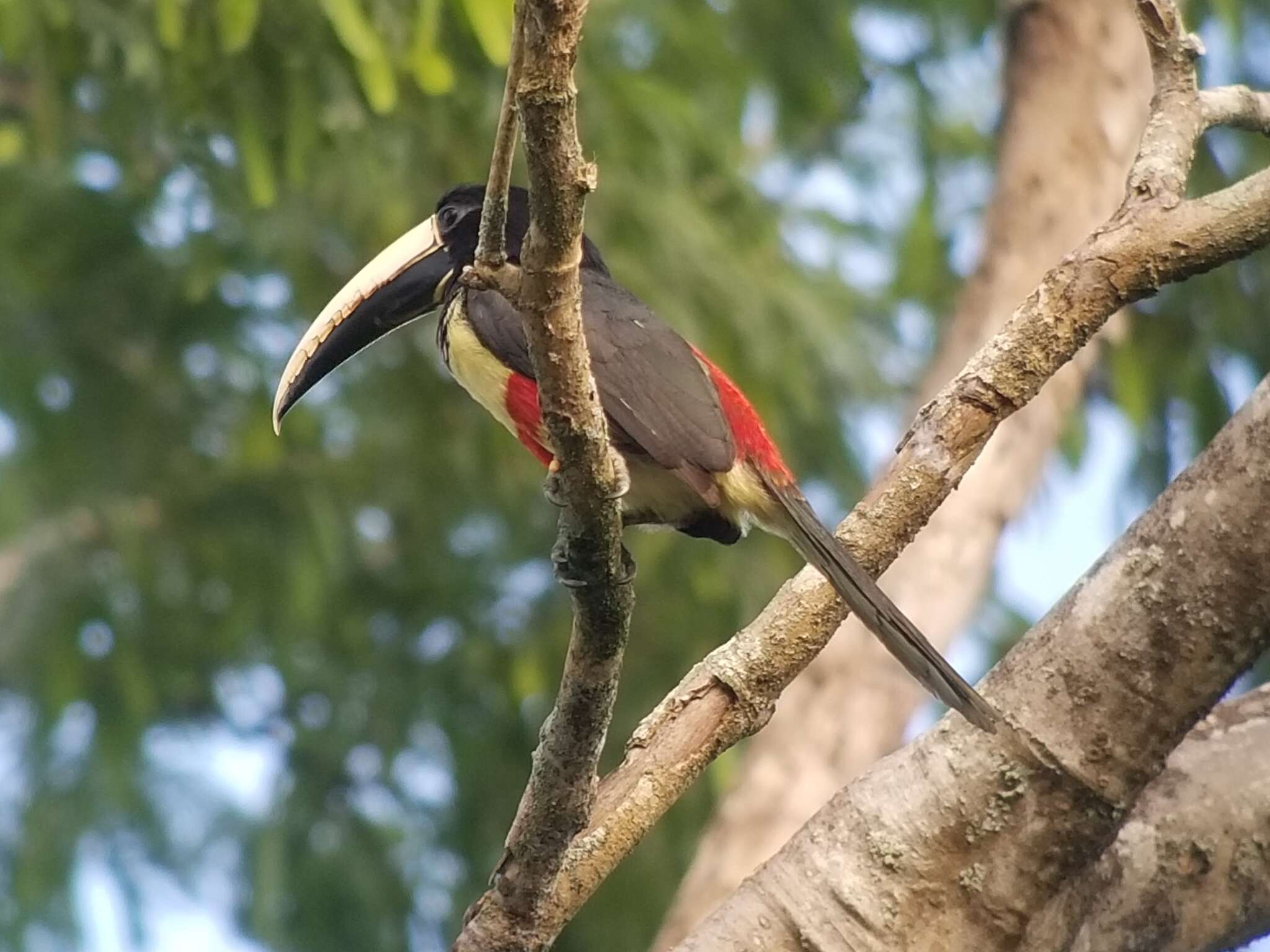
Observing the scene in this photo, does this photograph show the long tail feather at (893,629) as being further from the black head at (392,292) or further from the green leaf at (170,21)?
the green leaf at (170,21)

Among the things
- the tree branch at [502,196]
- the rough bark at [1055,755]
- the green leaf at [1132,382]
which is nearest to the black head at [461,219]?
the rough bark at [1055,755]

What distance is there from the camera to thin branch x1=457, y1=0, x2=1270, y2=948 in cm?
282

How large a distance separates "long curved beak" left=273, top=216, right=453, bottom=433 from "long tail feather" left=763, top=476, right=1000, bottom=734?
1.11 m

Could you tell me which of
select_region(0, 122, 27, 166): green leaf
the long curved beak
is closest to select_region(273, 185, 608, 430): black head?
the long curved beak

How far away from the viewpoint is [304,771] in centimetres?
621

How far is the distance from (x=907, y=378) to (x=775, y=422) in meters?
1.64

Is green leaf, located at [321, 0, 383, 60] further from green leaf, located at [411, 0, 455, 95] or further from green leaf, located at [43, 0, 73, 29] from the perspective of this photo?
green leaf, located at [43, 0, 73, 29]

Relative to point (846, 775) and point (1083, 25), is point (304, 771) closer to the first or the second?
point (846, 775)

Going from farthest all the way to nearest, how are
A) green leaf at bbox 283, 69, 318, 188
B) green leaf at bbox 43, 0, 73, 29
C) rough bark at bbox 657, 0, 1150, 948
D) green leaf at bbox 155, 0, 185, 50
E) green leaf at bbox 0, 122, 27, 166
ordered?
green leaf at bbox 0, 122, 27, 166 → rough bark at bbox 657, 0, 1150, 948 → green leaf at bbox 283, 69, 318, 188 → green leaf at bbox 43, 0, 73, 29 → green leaf at bbox 155, 0, 185, 50

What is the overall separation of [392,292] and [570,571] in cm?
155

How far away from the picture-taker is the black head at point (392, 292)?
353 cm

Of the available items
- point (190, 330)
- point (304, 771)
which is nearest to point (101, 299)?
point (190, 330)

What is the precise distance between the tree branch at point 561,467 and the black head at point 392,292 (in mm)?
1195

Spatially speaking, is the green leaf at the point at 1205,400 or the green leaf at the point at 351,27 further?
the green leaf at the point at 1205,400
